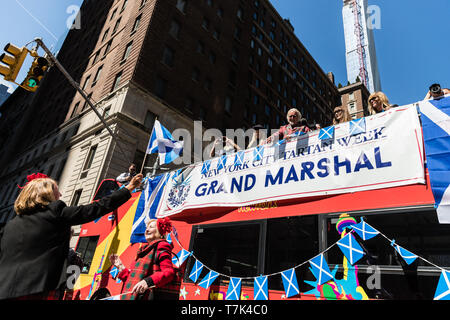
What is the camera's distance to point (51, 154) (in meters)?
26.3

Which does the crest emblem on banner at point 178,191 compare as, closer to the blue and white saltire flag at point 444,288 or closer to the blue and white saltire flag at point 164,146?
the blue and white saltire flag at point 164,146

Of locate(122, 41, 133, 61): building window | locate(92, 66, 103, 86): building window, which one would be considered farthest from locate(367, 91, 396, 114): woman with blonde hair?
locate(92, 66, 103, 86): building window

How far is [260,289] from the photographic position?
407 cm

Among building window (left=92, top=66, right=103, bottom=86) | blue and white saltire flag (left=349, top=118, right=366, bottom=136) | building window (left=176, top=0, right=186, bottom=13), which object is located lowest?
blue and white saltire flag (left=349, top=118, right=366, bottom=136)

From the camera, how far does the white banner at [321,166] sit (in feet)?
12.7

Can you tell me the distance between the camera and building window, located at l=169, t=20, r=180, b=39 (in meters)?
25.8

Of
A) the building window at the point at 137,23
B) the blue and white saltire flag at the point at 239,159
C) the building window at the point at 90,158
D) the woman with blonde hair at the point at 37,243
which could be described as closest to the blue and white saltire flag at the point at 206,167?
the blue and white saltire flag at the point at 239,159

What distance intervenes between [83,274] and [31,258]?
6625 millimetres

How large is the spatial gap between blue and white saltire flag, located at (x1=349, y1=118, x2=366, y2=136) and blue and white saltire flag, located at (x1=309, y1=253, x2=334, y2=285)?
83.5 inches

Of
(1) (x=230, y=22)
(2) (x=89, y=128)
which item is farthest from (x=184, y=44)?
(2) (x=89, y=128)

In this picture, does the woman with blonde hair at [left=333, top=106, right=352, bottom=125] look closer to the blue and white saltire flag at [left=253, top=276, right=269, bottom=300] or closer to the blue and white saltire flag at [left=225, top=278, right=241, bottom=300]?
the blue and white saltire flag at [left=253, top=276, right=269, bottom=300]

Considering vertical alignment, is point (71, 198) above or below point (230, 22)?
below

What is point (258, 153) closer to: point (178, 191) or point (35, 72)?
point (178, 191)

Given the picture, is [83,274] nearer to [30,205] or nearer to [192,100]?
[30,205]
